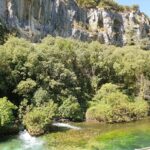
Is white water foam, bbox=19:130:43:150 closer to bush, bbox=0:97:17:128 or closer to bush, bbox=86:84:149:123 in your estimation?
bush, bbox=0:97:17:128

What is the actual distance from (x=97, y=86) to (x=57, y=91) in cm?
1029

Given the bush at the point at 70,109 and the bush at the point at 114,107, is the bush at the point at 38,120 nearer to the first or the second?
the bush at the point at 70,109

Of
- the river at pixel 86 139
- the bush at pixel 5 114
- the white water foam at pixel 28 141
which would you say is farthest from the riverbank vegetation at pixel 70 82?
the river at pixel 86 139

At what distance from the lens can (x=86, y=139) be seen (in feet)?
141

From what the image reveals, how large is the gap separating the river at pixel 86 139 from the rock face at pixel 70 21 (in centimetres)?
4274

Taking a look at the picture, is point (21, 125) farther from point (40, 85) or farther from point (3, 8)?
point (3, 8)

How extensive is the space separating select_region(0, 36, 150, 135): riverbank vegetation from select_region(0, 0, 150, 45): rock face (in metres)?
28.0

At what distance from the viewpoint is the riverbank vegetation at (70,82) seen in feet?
169

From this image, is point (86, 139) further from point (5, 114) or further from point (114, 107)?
point (114, 107)

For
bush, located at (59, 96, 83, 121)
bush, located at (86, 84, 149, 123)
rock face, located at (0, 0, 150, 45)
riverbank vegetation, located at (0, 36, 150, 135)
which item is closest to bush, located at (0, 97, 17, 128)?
riverbank vegetation, located at (0, 36, 150, 135)

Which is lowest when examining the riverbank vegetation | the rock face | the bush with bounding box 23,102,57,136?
the bush with bounding box 23,102,57,136

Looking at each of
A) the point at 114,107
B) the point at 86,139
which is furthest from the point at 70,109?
the point at 86,139

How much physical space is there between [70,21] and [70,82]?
2225 inches

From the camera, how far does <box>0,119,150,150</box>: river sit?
1556 inches
